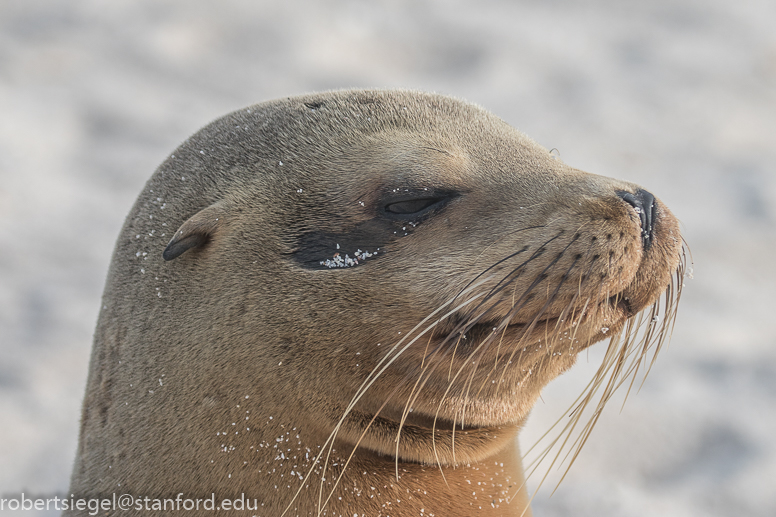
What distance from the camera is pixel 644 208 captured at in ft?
7.59

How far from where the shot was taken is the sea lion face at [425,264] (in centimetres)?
227

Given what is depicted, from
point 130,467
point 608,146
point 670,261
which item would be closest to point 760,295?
point 608,146

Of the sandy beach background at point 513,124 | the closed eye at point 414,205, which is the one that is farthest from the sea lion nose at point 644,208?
the sandy beach background at point 513,124

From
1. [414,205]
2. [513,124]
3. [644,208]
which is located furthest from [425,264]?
[513,124]

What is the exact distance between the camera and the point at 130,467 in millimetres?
2715

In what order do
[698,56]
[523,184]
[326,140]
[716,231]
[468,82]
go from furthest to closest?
[698,56] < [468,82] < [716,231] < [326,140] < [523,184]

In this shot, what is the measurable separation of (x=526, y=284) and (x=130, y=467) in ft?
4.98

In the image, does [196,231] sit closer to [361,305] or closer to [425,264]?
[361,305]

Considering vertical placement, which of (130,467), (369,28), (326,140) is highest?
(369,28)

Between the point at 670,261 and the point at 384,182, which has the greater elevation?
the point at 384,182

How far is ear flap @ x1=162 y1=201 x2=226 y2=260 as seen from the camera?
2.54 meters

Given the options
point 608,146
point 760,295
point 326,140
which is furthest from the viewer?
point 608,146

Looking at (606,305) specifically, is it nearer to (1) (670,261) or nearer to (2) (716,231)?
(1) (670,261)

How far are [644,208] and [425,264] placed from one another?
0.67m
